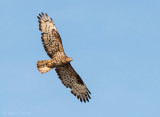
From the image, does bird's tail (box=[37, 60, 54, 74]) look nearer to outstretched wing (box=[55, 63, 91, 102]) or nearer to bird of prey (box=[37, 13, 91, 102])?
bird of prey (box=[37, 13, 91, 102])

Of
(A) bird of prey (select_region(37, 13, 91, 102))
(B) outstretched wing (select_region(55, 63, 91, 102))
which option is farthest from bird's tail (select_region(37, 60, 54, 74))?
(B) outstretched wing (select_region(55, 63, 91, 102))

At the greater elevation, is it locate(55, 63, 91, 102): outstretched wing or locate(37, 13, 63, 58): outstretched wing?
locate(37, 13, 63, 58): outstretched wing

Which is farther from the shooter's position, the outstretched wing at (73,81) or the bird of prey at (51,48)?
the outstretched wing at (73,81)

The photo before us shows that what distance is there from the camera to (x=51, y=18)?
25109 mm

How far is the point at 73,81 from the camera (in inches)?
1022

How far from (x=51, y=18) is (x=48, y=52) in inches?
77.7

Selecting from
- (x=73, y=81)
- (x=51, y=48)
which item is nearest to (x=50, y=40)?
(x=51, y=48)

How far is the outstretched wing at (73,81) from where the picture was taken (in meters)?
25.6

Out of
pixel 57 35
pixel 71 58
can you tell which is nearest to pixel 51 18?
pixel 57 35

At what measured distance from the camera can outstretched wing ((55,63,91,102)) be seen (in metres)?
25.6

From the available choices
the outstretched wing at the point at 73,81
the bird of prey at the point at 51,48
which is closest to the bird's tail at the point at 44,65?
the bird of prey at the point at 51,48

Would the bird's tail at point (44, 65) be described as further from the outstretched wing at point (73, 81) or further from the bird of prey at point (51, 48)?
the outstretched wing at point (73, 81)

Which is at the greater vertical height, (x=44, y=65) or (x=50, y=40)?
(x=50, y=40)

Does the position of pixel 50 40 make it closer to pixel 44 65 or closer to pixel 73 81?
pixel 44 65
